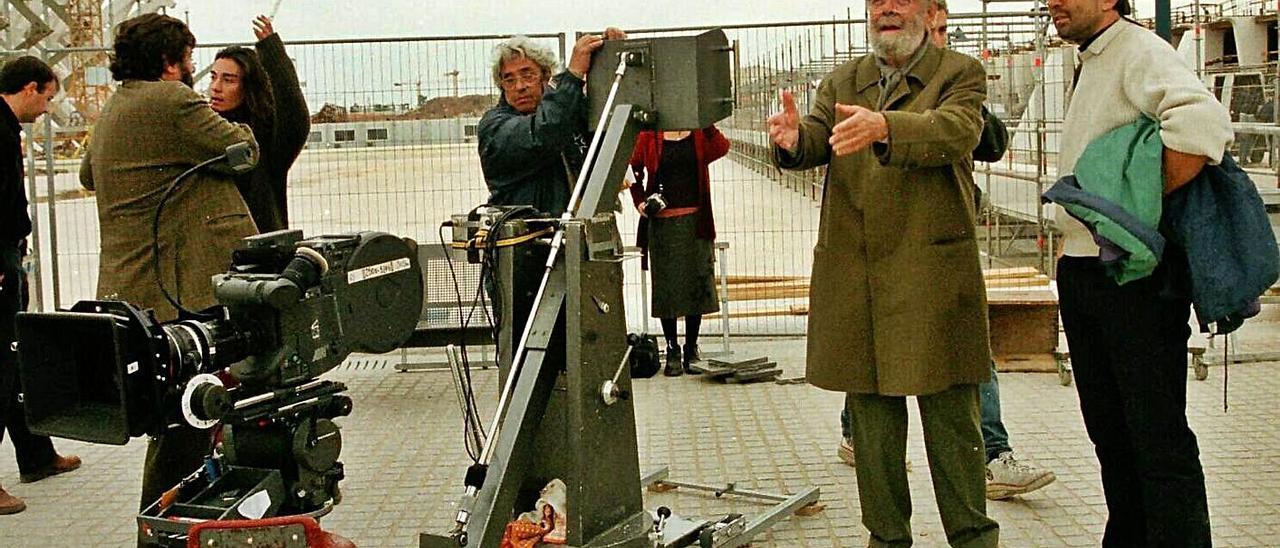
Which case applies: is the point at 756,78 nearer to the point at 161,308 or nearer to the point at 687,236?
the point at 687,236

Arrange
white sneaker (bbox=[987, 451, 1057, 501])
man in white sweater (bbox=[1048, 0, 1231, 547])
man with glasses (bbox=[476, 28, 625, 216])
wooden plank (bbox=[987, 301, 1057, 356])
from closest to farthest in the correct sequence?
1. man in white sweater (bbox=[1048, 0, 1231, 547])
2. man with glasses (bbox=[476, 28, 625, 216])
3. white sneaker (bbox=[987, 451, 1057, 501])
4. wooden plank (bbox=[987, 301, 1057, 356])

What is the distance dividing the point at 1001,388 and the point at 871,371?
3190 millimetres

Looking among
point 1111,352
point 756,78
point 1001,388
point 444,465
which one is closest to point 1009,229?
point 756,78

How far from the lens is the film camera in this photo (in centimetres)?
274

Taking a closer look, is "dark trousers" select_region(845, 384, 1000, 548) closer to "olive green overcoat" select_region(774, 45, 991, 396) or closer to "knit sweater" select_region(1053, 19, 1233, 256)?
"olive green overcoat" select_region(774, 45, 991, 396)

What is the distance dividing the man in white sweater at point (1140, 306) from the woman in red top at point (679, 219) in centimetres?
364

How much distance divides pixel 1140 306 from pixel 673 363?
4.06 m

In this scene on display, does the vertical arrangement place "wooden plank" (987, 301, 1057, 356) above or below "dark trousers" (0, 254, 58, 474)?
below

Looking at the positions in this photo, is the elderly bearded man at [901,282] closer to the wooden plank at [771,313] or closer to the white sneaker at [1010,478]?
the white sneaker at [1010,478]

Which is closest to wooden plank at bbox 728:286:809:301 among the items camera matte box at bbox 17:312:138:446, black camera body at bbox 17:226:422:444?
black camera body at bbox 17:226:422:444

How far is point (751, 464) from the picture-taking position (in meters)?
5.17

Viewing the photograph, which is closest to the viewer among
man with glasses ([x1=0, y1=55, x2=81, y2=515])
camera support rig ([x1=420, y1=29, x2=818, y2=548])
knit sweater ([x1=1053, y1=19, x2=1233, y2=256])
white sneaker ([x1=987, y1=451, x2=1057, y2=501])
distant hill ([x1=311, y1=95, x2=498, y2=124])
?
knit sweater ([x1=1053, y1=19, x2=1233, y2=256])

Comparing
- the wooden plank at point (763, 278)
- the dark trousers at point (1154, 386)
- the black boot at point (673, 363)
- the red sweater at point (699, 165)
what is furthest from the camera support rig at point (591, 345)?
the wooden plank at point (763, 278)

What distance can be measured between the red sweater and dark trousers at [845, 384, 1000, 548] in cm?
351
